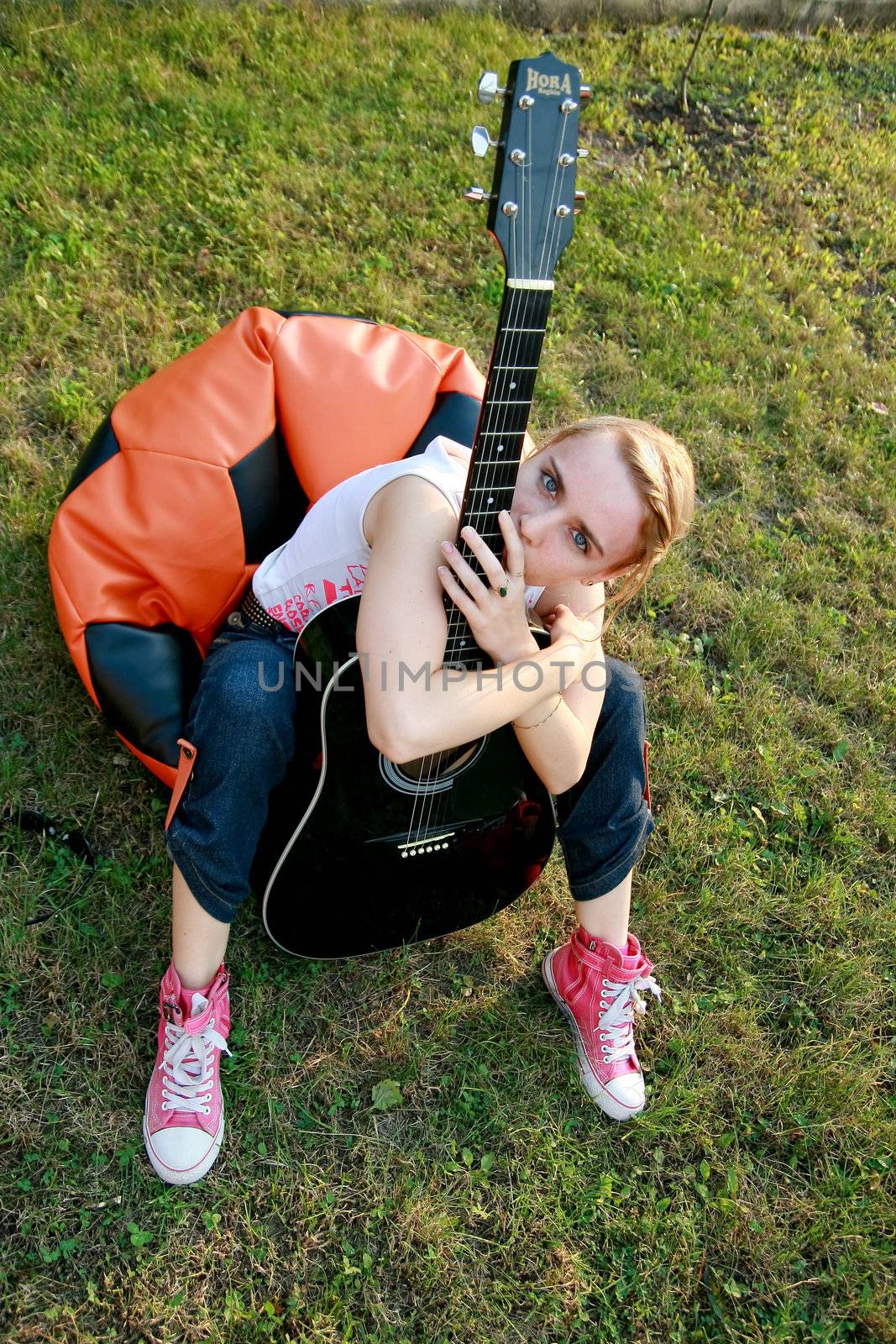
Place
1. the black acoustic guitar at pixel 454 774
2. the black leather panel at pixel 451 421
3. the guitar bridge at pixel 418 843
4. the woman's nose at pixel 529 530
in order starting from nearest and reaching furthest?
the black acoustic guitar at pixel 454 774 < the woman's nose at pixel 529 530 < the guitar bridge at pixel 418 843 < the black leather panel at pixel 451 421

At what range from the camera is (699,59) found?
5918 millimetres

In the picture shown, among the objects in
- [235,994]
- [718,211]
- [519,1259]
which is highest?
[718,211]

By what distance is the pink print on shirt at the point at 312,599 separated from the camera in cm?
211

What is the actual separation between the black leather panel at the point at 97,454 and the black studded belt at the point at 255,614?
502 millimetres

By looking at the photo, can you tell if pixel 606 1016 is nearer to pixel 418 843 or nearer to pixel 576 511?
pixel 418 843

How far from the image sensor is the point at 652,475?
1.94 m

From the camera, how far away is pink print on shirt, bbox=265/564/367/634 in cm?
Result: 211

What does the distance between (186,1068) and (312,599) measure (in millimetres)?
1067

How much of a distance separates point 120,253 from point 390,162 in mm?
1438

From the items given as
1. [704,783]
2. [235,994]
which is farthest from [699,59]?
[235,994]

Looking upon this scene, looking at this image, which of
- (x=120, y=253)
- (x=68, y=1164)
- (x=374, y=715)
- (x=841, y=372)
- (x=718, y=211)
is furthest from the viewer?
(x=718, y=211)

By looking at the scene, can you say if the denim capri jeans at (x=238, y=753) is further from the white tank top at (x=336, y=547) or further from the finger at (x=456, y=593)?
the finger at (x=456, y=593)

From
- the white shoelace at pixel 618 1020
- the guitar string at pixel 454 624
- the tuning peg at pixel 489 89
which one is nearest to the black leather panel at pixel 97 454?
the guitar string at pixel 454 624

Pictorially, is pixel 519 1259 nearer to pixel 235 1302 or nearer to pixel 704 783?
pixel 235 1302
